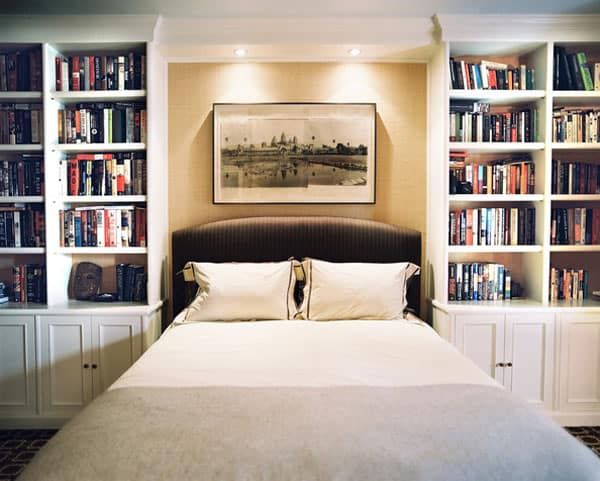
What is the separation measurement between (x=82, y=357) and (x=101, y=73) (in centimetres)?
177

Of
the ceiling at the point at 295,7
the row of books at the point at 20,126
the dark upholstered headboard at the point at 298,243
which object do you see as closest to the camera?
the ceiling at the point at 295,7

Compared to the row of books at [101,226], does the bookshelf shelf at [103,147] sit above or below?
above

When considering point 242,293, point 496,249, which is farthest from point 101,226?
point 496,249

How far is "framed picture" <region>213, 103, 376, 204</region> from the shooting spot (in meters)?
3.38

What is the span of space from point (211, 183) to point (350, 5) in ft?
4.68

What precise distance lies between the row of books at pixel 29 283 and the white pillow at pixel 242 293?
1036mm

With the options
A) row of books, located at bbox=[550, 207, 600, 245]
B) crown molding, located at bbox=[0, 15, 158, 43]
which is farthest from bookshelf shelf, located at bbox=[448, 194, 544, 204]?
crown molding, located at bbox=[0, 15, 158, 43]

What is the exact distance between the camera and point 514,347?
10.00 feet

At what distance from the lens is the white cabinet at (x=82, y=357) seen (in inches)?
120

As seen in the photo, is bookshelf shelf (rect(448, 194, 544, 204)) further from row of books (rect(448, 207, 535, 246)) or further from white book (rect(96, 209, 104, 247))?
white book (rect(96, 209, 104, 247))

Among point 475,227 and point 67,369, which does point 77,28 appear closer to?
point 67,369

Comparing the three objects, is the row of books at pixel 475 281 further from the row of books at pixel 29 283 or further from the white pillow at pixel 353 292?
the row of books at pixel 29 283

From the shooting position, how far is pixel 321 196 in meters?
3.41

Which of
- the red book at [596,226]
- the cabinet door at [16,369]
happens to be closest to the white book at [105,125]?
the cabinet door at [16,369]
